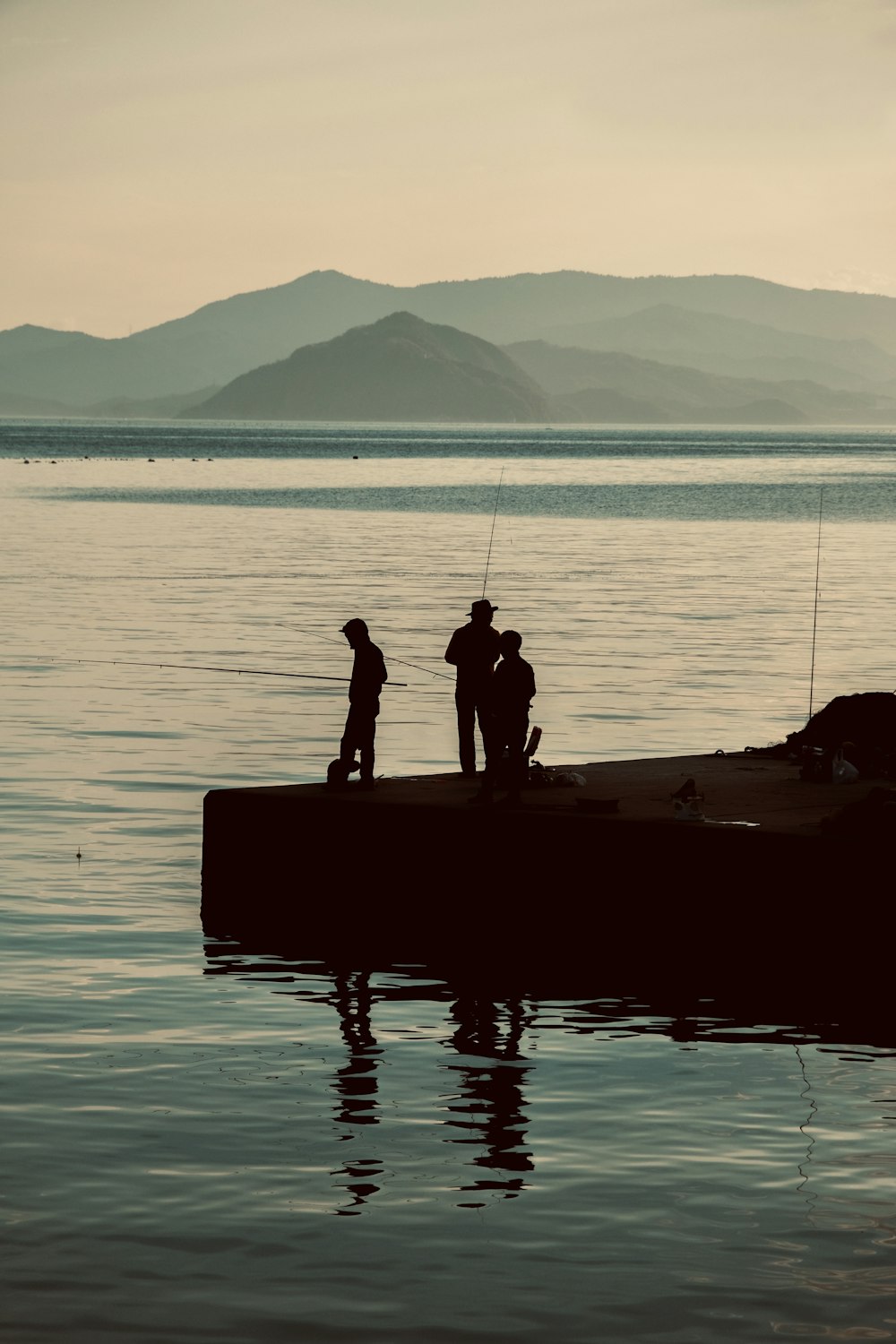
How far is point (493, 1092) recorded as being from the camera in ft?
40.8

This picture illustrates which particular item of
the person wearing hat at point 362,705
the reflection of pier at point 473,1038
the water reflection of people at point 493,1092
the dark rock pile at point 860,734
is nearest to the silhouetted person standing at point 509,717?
the person wearing hat at point 362,705

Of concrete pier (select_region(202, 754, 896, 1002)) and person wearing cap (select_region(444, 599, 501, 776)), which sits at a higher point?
person wearing cap (select_region(444, 599, 501, 776))

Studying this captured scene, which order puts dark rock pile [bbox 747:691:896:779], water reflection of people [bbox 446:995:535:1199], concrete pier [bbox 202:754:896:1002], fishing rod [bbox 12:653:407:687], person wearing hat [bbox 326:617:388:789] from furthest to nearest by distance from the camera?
fishing rod [bbox 12:653:407:687] → dark rock pile [bbox 747:691:896:779] → person wearing hat [bbox 326:617:388:789] → concrete pier [bbox 202:754:896:1002] → water reflection of people [bbox 446:995:535:1199]

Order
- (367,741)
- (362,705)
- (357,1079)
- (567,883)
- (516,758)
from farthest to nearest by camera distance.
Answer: (367,741) < (362,705) < (516,758) < (567,883) < (357,1079)

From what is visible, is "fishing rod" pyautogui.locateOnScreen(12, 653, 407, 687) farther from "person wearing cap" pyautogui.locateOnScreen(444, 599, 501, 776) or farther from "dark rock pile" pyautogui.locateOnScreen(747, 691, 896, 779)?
"person wearing cap" pyautogui.locateOnScreen(444, 599, 501, 776)

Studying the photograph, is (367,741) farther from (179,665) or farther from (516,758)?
(179,665)

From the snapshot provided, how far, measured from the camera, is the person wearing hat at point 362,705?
1769cm

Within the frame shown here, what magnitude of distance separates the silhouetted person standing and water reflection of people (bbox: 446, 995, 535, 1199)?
246 centimetres

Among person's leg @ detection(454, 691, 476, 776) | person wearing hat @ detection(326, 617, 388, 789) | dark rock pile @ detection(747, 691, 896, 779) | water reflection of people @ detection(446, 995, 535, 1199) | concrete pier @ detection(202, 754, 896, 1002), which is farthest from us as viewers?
dark rock pile @ detection(747, 691, 896, 779)

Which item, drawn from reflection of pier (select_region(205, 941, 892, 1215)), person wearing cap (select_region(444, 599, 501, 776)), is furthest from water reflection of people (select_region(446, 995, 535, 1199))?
person wearing cap (select_region(444, 599, 501, 776))

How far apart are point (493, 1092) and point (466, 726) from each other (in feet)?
21.3

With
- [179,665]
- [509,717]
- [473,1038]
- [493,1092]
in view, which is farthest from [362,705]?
[179,665]

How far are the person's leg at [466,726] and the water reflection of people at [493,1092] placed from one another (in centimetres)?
383

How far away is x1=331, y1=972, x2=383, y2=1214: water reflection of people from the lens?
10.8m
